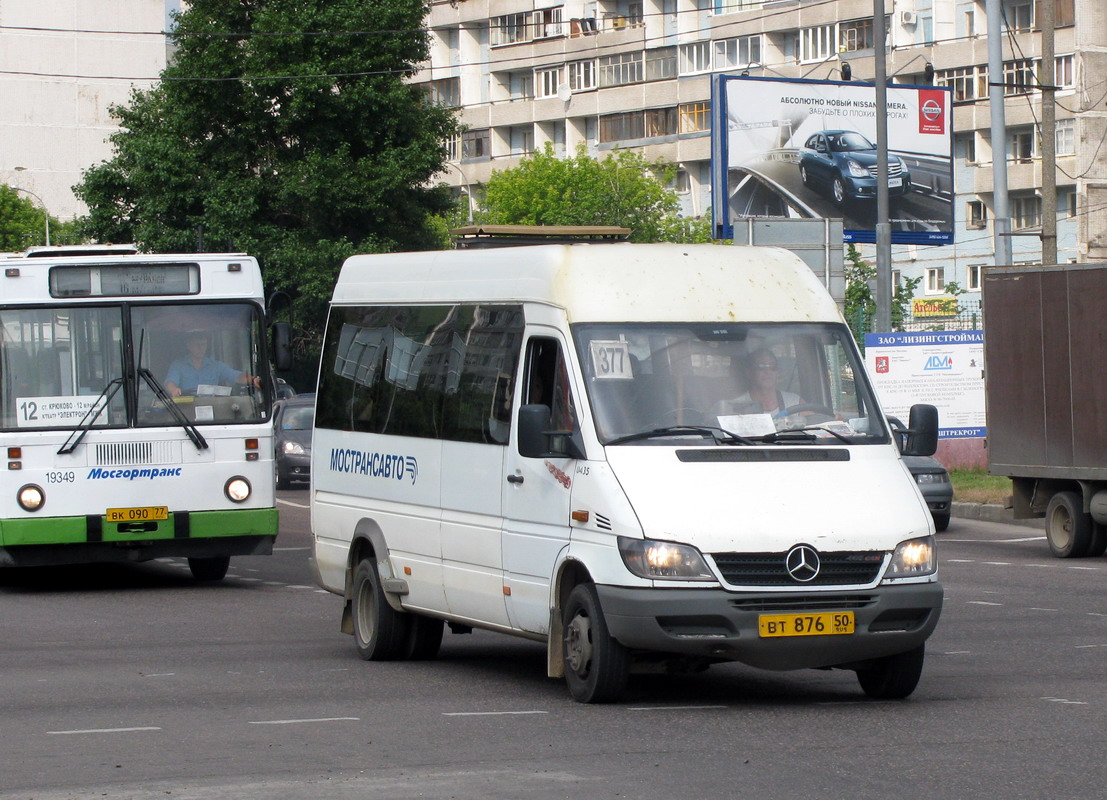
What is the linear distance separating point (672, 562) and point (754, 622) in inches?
18.4

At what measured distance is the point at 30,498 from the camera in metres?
16.9

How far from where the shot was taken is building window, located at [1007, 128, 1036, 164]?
230ft

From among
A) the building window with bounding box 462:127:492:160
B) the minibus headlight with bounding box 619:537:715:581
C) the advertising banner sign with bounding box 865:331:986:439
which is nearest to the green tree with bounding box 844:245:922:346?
the advertising banner sign with bounding box 865:331:986:439

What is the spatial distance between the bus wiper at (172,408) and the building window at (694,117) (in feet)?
213

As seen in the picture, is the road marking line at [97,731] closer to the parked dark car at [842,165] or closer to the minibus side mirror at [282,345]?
the minibus side mirror at [282,345]

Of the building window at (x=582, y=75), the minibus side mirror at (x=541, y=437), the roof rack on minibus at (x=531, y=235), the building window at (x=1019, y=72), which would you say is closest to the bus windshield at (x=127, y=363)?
the roof rack on minibus at (x=531, y=235)

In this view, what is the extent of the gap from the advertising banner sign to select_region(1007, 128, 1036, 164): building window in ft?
133

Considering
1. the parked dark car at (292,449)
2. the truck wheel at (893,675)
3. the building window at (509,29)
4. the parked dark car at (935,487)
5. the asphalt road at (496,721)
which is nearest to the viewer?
the asphalt road at (496,721)

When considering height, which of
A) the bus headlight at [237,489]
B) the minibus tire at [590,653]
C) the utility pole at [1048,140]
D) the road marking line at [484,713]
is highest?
the utility pole at [1048,140]

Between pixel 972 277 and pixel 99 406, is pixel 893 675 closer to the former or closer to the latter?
pixel 99 406

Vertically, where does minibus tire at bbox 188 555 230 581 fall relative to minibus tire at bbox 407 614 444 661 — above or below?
below

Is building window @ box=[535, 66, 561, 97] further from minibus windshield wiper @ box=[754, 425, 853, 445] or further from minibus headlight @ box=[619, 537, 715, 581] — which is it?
minibus headlight @ box=[619, 537, 715, 581]

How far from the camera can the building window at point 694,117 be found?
81.0 metres

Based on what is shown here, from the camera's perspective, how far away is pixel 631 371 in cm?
1009
